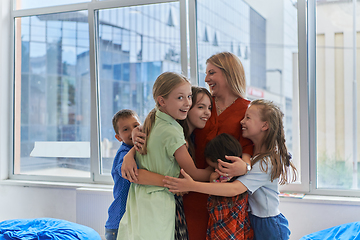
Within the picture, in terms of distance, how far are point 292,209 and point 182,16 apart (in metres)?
2.09

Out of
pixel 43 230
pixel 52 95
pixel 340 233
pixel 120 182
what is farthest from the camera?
pixel 52 95

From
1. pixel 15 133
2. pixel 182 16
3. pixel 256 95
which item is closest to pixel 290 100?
pixel 256 95

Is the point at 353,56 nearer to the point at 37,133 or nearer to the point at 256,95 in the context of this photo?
the point at 256,95

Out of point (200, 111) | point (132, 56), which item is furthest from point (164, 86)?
point (132, 56)

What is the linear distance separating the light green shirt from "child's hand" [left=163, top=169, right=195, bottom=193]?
0.26 feet

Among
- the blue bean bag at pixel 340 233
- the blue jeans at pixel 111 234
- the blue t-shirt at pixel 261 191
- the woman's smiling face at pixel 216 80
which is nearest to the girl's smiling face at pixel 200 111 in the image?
the woman's smiling face at pixel 216 80

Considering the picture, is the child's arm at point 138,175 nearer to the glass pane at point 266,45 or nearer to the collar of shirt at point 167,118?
the collar of shirt at point 167,118

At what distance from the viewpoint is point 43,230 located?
263cm

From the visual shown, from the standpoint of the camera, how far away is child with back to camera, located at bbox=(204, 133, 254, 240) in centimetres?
155

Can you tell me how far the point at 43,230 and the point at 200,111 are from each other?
5.85ft

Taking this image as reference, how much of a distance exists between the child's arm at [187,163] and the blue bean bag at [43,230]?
4.91 ft

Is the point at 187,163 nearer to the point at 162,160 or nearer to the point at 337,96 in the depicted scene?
the point at 162,160

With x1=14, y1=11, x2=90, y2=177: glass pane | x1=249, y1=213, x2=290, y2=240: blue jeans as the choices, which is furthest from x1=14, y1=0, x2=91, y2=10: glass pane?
x1=249, y1=213, x2=290, y2=240: blue jeans

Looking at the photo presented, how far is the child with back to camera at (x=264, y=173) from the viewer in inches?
63.9
